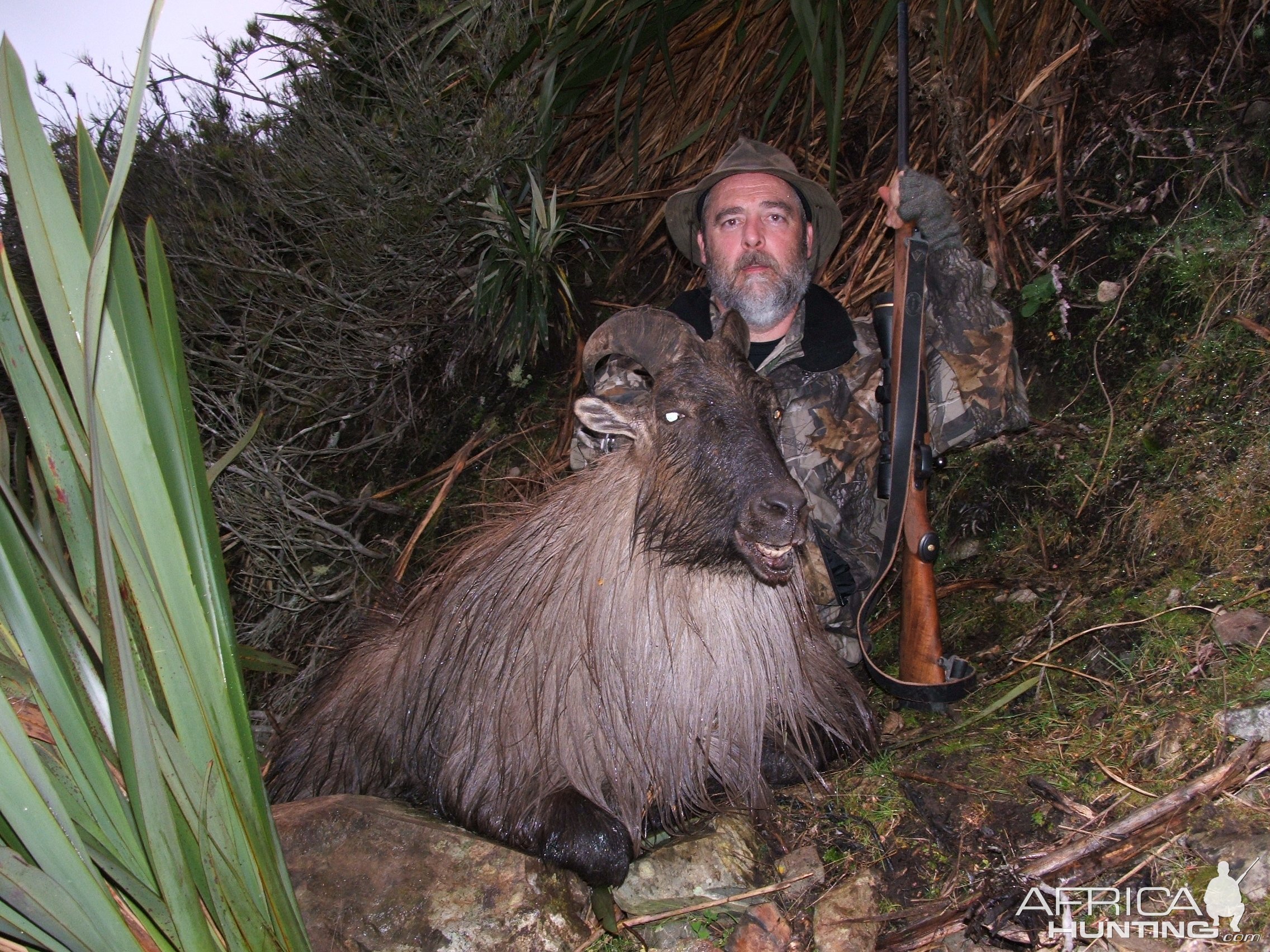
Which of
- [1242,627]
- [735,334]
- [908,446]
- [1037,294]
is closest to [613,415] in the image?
[735,334]

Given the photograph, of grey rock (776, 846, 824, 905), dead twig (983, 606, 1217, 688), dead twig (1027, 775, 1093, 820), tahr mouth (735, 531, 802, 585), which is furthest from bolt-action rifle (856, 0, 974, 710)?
grey rock (776, 846, 824, 905)

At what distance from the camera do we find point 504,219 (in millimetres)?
5559

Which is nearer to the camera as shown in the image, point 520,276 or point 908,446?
point 908,446

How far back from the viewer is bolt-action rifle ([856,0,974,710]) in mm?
3568

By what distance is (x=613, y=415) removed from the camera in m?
3.31

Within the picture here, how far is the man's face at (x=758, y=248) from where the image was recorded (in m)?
4.60

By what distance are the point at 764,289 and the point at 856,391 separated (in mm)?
652

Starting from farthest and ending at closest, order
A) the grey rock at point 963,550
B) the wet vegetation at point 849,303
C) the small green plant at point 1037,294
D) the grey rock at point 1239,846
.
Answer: the small green plant at point 1037,294 → the grey rock at point 963,550 → the wet vegetation at point 849,303 → the grey rock at point 1239,846

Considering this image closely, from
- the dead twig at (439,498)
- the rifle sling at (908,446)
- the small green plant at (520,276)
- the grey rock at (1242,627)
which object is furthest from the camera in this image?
the small green plant at (520,276)

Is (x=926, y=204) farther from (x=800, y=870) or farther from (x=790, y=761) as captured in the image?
(x=800, y=870)

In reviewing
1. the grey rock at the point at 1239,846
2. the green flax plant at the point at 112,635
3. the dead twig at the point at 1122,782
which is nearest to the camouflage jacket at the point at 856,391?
the dead twig at the point at 1122,782

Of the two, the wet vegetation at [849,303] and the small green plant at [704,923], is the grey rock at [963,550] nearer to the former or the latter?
the wet vegetation at [849,303]

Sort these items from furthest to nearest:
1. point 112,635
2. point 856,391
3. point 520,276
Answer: point 520,276, point 856,391, point 112,635

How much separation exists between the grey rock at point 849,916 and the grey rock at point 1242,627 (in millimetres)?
1362
